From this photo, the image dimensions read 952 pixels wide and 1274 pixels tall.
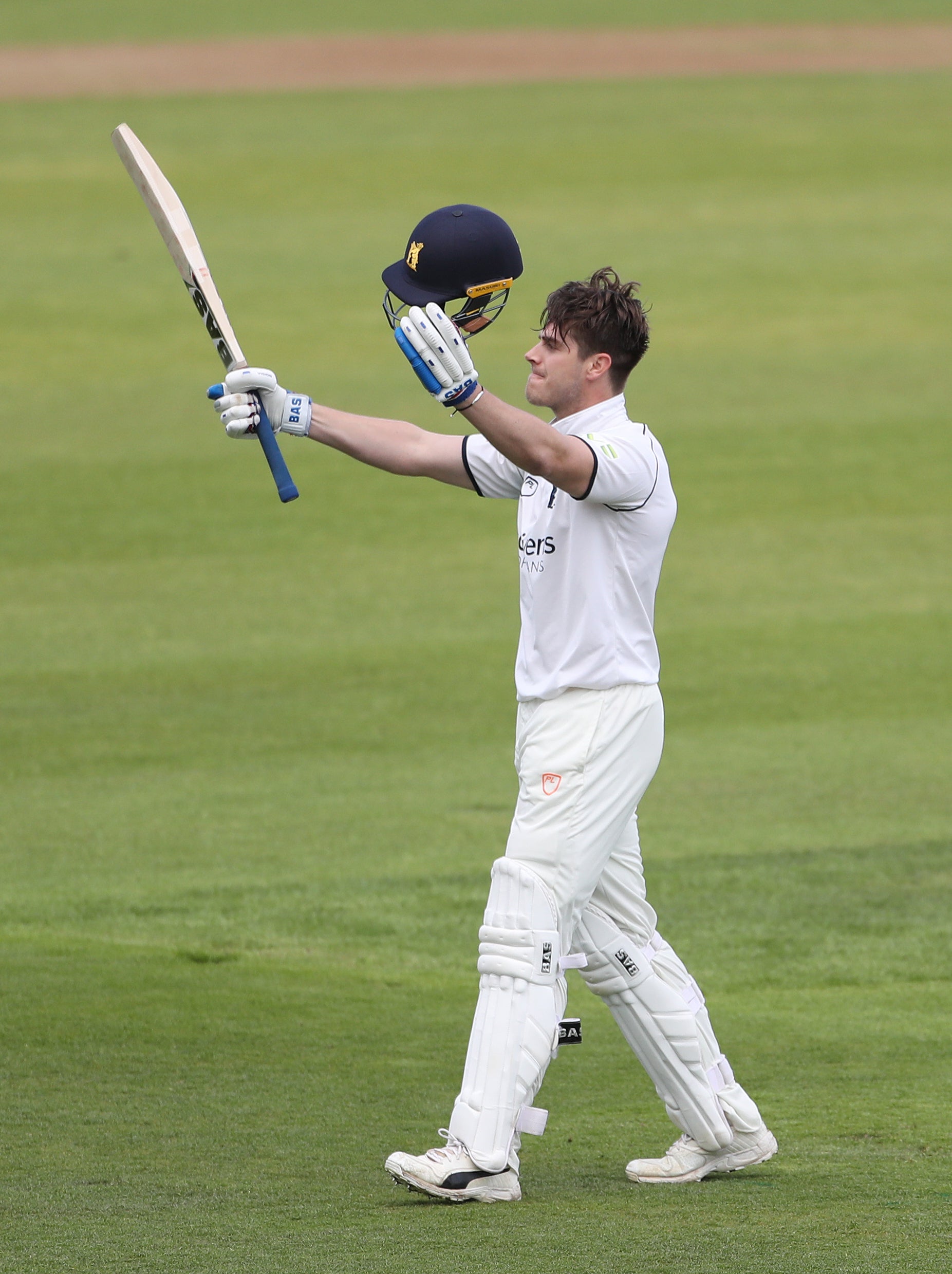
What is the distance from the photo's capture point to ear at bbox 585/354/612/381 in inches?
180

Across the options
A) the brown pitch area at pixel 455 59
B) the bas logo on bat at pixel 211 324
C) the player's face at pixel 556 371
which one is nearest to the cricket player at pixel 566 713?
the player's face at pixel 556 371

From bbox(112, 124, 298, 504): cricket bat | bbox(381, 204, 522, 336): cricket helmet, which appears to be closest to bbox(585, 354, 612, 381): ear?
bbox(381, 204, 522, 336): cricket helmet

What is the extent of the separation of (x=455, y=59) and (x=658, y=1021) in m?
26.8

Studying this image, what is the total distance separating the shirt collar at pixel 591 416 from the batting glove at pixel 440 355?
1.31 feet

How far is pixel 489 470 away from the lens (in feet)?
16.0

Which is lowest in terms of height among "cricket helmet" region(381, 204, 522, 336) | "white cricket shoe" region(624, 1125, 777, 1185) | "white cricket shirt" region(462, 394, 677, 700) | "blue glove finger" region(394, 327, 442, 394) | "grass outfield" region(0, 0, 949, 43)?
"white cricket shoe" region(624, 1125, 777, 1185)

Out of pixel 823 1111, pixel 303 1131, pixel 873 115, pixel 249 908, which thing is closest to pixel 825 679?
pixel 249 908

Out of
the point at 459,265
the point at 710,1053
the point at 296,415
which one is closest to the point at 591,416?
the point at 459,265

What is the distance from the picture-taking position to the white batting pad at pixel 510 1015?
430 cm

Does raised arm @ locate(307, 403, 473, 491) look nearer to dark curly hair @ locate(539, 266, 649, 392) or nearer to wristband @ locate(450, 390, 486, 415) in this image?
dark curly hair @ locate(539, 266, 649, 392)

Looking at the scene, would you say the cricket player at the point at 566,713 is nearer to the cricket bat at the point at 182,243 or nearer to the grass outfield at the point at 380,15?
the cricket bat at the point at 182,243

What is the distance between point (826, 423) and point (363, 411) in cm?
346

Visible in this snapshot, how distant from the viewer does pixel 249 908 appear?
716 cm

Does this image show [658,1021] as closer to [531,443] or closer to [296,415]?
[531,443]
